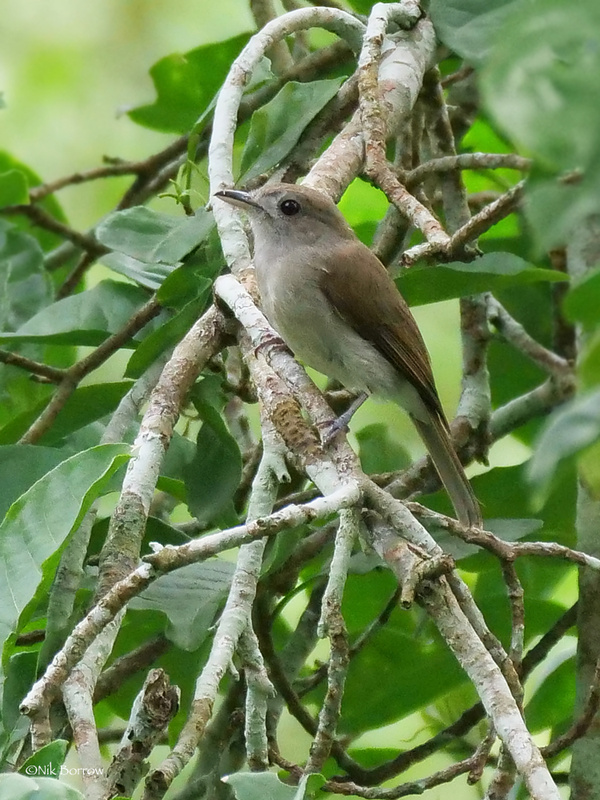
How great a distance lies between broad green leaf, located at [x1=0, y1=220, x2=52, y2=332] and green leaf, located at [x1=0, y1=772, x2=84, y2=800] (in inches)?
93.4

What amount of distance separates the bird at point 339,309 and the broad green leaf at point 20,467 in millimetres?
1083

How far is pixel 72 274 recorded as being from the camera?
4.11 m

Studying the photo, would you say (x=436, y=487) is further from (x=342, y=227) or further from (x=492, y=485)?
(x=342, y=227)

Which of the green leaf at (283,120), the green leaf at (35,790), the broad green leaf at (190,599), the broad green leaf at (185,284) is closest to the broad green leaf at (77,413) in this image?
the broad green leaf at (185,284)

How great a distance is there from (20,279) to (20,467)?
52.5 inches

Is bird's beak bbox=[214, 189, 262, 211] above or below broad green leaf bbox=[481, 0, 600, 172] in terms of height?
above

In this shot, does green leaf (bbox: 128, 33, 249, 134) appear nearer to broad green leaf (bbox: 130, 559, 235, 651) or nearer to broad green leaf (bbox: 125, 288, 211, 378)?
broad green leaf (bbox: 125, 288, 211, 378)

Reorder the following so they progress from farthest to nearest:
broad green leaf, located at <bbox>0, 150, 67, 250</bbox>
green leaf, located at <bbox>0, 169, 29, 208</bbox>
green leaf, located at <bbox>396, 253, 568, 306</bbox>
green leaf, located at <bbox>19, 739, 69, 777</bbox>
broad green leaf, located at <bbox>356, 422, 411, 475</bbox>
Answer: broad green leaf, located at <bbox>0, 150, 67, 250</bbox> → green leaf, located at <bbox>0, 169, 29, 208</bbox> → broad green leaf, located at <bbox>356, 422, 411, 475</bbox> → green leaf, located at <bbox>396, 253, 568, 306</bbox> → green leaf, located at <bbox>19, 739, 69, 777</bbox>

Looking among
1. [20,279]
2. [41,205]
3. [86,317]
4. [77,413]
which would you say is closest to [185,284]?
[86,317]

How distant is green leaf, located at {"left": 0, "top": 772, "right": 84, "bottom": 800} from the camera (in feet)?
4.24

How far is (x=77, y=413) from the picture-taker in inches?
117

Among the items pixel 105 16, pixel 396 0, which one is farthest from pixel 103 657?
pixel 105 16

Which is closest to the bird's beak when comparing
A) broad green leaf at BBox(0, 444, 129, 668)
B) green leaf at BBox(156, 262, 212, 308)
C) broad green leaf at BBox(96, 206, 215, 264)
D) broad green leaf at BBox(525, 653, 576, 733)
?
broad green leaf at BBox(96, 206, 215, 264)

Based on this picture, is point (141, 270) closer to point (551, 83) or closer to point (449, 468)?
point (449, 468)
